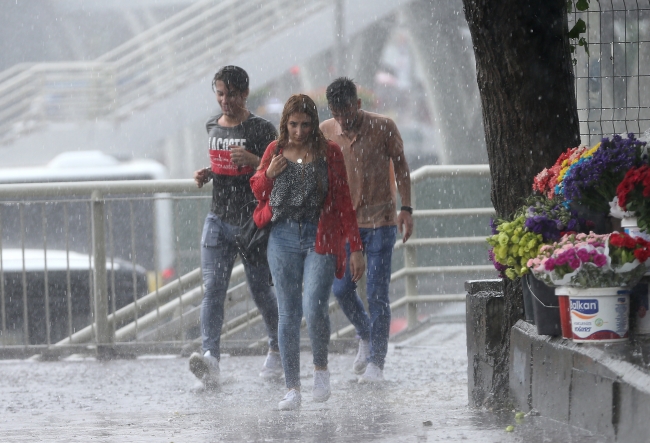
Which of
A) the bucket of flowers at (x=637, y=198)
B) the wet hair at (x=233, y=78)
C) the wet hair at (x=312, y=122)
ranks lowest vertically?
the bucket of flowers at (x=637, y=198)

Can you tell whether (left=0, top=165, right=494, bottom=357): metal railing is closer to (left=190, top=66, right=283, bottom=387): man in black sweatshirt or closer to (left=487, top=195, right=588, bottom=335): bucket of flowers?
(left=190, top=66, right=283, bottom=387): man in black sweatshirt

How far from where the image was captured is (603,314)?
208 inches

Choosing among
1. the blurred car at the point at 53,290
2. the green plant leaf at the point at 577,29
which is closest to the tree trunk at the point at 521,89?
the green plant leaf at the point at 577,29

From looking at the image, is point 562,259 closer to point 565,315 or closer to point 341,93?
point 565,315

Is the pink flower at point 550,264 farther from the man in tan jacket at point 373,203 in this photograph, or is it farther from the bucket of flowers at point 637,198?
the man in tan jacket at point 373,203

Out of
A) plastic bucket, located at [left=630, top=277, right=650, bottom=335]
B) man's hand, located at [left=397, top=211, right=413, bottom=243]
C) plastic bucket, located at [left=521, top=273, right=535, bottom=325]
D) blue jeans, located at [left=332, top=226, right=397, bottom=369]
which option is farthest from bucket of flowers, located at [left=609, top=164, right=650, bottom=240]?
man's hand, located at [left=397, top=211, right=413, bottom=243]

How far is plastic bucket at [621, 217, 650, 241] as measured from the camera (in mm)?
5355

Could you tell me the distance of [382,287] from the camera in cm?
788

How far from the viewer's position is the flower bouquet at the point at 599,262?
5191mm

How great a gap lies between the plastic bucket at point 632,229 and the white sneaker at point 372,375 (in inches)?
107

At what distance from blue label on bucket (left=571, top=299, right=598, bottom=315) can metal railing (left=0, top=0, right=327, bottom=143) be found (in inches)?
637

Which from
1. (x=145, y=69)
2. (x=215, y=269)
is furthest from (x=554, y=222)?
(x=145, y=69)

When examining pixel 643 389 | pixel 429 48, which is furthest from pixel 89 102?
pixel 643 389

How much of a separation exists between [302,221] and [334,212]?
19cm
